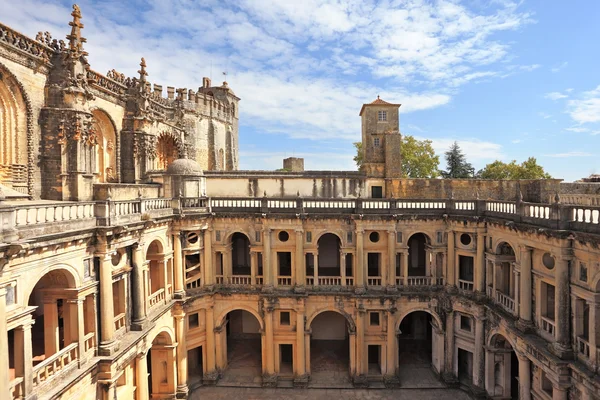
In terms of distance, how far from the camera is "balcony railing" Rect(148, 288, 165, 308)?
A: 66.4 ft

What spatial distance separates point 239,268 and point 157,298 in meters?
8.56

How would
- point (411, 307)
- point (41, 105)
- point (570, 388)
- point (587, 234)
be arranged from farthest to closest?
point (411, 307), point (41, 105), point (570, 388), point (587, 234)

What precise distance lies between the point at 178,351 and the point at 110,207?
1234 centimetres

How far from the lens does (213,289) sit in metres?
25.1

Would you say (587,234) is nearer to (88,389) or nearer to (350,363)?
(350,363)

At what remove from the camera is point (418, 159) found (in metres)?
50.4

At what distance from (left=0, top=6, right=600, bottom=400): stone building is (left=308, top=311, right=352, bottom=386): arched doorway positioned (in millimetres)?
147

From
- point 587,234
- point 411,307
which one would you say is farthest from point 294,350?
point 587,234

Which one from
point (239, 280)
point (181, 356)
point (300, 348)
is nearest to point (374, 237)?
point (300, 348)

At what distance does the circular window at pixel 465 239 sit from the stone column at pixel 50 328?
23672mm

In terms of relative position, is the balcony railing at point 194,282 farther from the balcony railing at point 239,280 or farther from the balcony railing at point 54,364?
the balcony railing at point 54,364

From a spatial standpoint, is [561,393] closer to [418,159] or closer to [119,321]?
[119,321]

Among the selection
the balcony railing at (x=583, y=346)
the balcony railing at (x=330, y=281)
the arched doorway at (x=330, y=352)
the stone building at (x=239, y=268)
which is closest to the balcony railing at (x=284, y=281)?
the stone building at (x=239, y=268)

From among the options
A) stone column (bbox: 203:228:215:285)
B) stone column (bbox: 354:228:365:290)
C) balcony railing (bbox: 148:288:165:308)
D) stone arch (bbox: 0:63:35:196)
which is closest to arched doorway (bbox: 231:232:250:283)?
stone column (bbox: 203:228:215:285)
